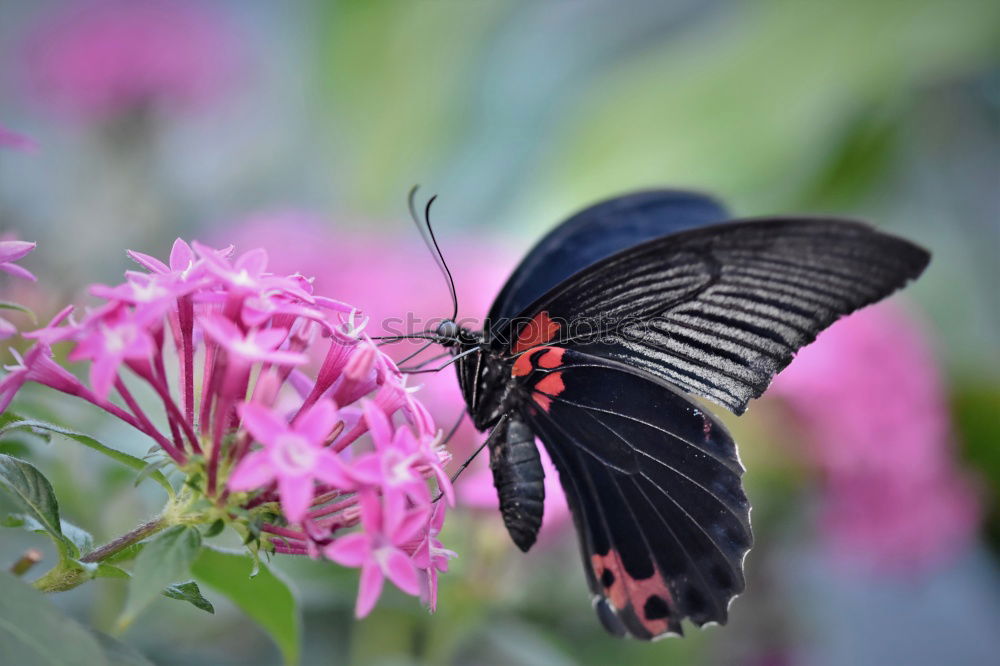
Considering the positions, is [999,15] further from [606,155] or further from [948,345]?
[606,155]

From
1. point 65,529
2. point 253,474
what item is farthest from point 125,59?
point 253,474

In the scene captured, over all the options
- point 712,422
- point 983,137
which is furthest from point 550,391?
point 983,137

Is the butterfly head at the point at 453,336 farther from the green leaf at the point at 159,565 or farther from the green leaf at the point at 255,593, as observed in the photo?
the green leaf at the point at 159,565

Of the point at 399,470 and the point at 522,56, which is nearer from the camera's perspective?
the point at 399,470

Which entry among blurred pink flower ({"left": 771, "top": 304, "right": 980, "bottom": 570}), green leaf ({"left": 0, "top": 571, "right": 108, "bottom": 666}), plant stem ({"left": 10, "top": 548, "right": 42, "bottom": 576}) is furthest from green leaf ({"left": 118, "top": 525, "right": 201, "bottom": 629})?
blurred pink flower ({"left": 771, "top": 304, "right": 980, "bottom": 570})

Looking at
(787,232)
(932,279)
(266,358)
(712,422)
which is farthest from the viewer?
(932,279)
